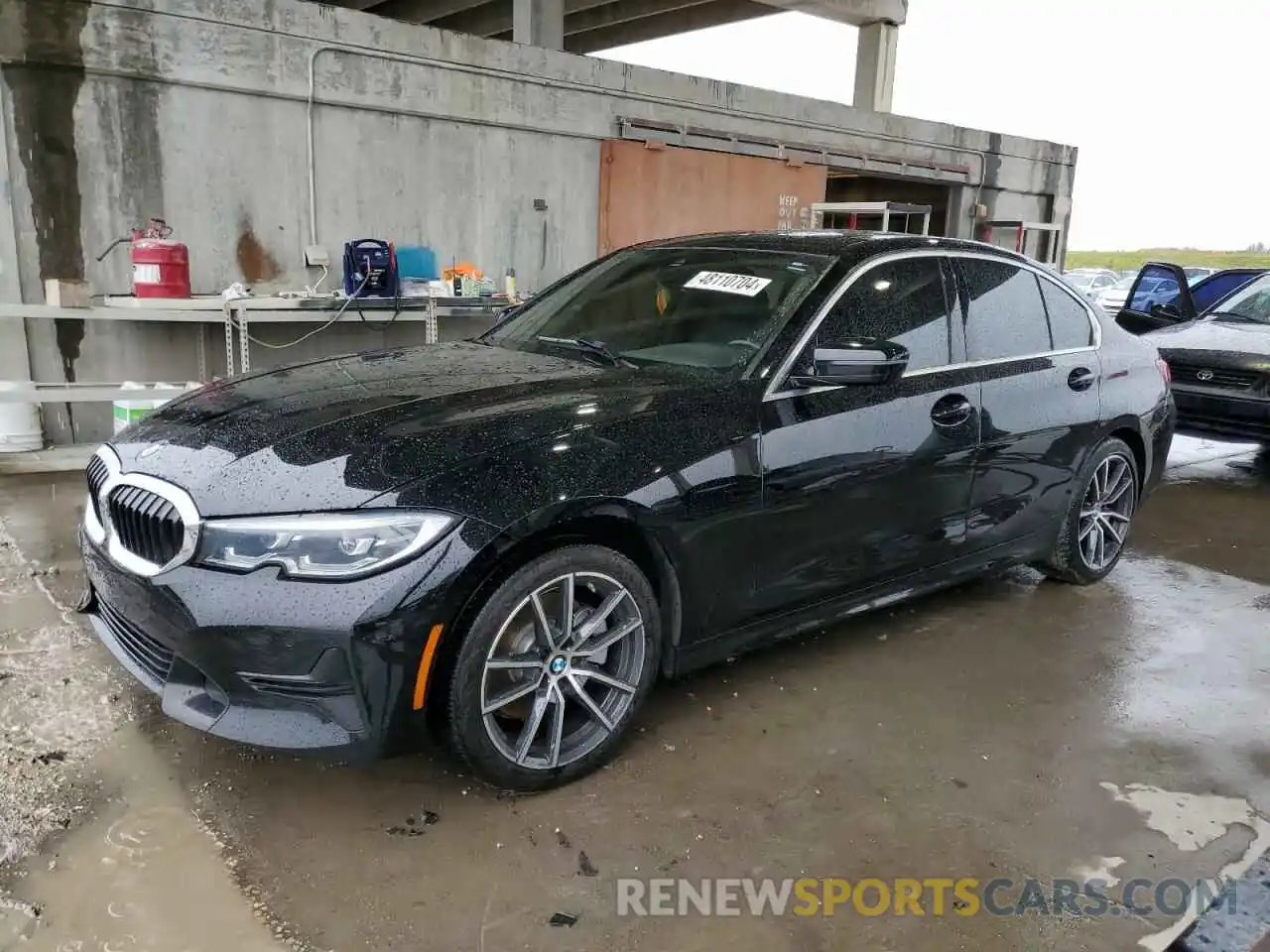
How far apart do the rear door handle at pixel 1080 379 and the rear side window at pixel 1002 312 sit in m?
0.16

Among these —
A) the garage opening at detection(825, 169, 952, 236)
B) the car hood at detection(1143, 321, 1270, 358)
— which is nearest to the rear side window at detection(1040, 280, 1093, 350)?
the car hood at detection(1143, 321, 1270, 358)

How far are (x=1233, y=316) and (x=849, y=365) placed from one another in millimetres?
5951

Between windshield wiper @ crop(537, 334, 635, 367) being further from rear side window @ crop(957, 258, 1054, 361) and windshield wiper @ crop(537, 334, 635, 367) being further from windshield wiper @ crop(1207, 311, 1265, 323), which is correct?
windshield wiper @ crop(1207, 311, 1265, 323)

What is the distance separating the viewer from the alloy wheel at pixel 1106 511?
4266 mm

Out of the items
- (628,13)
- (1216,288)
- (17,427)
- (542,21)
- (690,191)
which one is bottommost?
(17,427)

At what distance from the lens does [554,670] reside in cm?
253

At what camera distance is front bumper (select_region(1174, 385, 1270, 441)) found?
639 centimetres

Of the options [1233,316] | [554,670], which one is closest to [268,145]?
[554,670]

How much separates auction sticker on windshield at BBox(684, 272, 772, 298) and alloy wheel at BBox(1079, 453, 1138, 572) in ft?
6.37

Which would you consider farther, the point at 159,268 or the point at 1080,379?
the point at 159,268

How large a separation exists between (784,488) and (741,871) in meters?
1.09

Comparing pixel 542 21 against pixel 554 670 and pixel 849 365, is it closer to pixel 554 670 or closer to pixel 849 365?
pixel 849 365

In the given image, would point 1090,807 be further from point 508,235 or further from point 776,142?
point 776,142

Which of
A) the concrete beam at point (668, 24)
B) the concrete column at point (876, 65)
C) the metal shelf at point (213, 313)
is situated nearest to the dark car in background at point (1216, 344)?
the metal shelf at point (213, 313)
